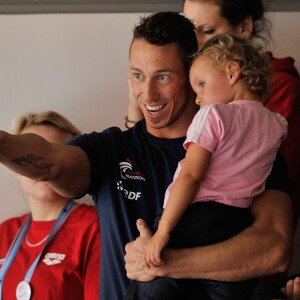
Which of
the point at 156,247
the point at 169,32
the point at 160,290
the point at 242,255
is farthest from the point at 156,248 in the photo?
the point at 169,32

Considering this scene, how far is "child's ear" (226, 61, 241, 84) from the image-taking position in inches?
59.2

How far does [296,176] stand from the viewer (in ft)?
6.57

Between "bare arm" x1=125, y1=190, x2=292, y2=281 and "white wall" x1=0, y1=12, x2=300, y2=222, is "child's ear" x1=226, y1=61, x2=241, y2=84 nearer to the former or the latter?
"bare arm" x1=125, y1=190, x2=292, y2=281

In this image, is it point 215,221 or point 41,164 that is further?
point 41,164

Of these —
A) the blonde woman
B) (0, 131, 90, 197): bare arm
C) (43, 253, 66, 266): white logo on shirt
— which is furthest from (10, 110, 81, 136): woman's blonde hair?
(0, 131, 90, 197): bare arm

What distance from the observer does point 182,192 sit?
1415mm

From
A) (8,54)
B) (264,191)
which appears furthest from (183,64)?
(8,54)

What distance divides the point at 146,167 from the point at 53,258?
2.21 ft

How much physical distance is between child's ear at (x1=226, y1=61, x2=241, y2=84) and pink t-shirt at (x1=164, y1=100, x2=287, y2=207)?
6 cm

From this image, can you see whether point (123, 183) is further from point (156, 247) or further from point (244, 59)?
point (244, 59)

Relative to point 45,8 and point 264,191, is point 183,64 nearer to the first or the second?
point 264,191

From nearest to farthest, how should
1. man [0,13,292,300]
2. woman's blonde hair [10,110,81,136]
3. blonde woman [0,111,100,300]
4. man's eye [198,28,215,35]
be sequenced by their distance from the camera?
man [0,13,292,300], man's eye [198,28,215,35], blonde woman [0,111,100,300], woman's blonde hair [10,110,81,136]

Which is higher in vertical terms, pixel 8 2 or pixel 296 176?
pixel 8 2

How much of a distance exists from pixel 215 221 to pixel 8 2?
1.42m
